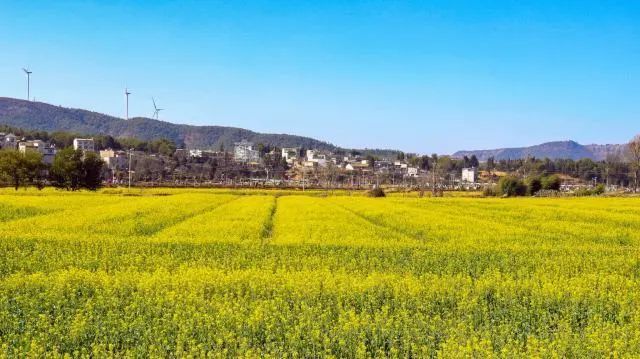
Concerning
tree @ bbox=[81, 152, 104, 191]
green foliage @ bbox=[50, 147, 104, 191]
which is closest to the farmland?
green foliage @ bbox=[50, 147, 104, 191]

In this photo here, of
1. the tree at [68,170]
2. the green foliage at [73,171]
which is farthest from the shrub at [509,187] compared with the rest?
the tree at [68,170]

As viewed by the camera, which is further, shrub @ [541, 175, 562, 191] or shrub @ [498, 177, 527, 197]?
shrub @ [541, 175, 562, 191]

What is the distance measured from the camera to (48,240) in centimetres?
2422

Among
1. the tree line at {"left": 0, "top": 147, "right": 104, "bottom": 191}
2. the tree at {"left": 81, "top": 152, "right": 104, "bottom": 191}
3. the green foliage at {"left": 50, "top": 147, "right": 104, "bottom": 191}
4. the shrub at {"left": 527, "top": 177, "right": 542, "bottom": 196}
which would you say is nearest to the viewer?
the tree line at {"left": 0, "top": 147, "right": 104, "bottom": 191}

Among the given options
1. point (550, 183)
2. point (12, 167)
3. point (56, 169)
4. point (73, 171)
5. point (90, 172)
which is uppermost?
point (12, 167)

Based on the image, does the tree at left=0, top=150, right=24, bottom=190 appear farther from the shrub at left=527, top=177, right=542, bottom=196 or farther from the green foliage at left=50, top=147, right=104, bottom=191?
the shrub at left=527, top=177, right=542, bottom=196

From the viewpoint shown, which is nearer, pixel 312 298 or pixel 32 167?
pixel 312 298

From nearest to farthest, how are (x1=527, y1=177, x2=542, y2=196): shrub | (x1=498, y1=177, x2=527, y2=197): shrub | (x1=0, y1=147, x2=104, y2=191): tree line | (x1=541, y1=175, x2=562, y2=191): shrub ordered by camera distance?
(x1=0, y1=147, x2=104, y2=191): tree line < (x1=498, y1=177, x2=527, y2=197): shrub < (x1=527, y1=177, x2=542, y2=196): shrub < (x1=541, y1=175, x2=562, y2=191): shrub

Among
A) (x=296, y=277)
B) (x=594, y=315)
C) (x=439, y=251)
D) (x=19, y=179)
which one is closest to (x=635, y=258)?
(x=439, y=251)

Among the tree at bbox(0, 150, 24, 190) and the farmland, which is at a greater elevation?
the tree at bbox(0, 150, 24, 190)

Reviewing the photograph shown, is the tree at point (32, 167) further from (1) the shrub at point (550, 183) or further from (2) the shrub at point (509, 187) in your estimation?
(1) the shrub at point (550, 183)

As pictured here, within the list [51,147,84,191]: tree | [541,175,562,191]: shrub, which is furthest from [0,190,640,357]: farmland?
[541,175,562,191]: shrub

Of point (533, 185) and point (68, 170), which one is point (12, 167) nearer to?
point (68, 170)

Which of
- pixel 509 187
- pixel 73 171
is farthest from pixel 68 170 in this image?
pixel 509 187
